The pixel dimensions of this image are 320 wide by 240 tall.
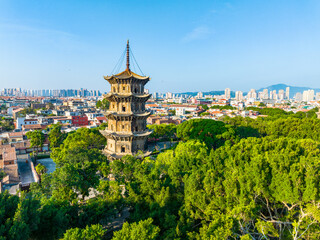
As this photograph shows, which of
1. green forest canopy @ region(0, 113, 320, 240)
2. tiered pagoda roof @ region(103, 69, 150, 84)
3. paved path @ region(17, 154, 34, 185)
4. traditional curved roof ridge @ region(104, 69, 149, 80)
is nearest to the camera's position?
green forest canopy @ region(0, 113, 320, 240)

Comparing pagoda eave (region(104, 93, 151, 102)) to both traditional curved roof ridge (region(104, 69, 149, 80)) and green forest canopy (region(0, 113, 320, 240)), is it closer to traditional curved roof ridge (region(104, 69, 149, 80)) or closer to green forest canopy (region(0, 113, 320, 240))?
traditional curved roof ridge (region(104, 69, 149, 80))

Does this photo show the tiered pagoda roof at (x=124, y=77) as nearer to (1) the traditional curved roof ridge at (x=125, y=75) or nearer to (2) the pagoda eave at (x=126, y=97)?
(1) the traditional curved roof ridge at (x=125, y=75)

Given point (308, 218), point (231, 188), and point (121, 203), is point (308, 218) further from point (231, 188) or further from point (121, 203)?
point (121, 203)

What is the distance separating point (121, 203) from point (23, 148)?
34325 mm

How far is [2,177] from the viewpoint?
916 inches

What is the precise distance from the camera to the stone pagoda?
24.7m

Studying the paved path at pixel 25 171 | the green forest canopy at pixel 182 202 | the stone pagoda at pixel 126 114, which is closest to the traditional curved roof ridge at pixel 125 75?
the stone pagoda at pixel 126 114

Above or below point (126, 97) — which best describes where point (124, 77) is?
above

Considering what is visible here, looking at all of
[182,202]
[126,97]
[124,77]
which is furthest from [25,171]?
[182,202]

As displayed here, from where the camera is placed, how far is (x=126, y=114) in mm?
24797

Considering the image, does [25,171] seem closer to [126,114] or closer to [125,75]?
[126,114]

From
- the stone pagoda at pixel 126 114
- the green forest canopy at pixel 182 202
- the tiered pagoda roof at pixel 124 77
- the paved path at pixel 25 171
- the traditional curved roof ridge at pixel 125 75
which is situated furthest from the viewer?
the paved path at pixel 25 171

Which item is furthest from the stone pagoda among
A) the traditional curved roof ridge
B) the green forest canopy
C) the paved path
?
the paved path

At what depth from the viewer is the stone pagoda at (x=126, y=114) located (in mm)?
24734
